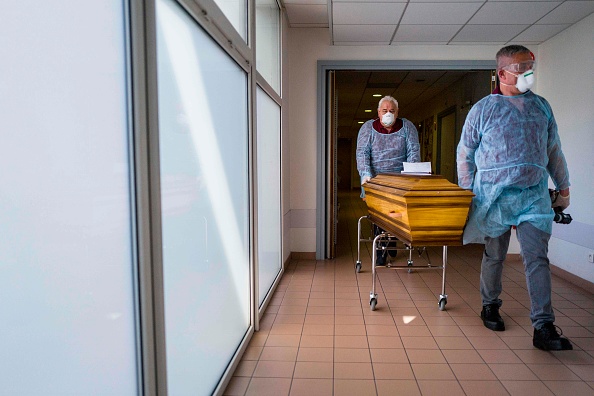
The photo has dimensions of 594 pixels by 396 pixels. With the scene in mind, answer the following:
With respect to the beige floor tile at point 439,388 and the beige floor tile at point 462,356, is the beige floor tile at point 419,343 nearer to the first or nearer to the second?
the beige floor tile at point 462,356

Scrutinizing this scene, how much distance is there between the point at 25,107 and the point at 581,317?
12.9 feet

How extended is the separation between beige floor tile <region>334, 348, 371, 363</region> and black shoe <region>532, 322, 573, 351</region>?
1.11 meters

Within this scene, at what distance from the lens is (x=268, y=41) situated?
4.12 metres

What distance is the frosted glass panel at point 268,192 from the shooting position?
3678 mm

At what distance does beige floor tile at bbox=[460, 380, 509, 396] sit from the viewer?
91.7 inches

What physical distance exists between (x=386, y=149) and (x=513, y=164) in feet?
7.50

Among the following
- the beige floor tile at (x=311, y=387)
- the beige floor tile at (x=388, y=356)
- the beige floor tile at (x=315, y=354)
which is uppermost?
the beige floor tile at (x=315, y=354)

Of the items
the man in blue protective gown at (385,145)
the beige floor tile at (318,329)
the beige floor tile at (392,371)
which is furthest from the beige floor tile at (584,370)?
the man in blue protective gown at (385,145)

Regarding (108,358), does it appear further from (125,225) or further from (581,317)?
(581,317)

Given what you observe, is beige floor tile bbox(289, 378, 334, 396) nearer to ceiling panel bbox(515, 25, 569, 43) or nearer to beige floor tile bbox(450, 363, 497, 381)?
beige floor tile bbox(450, 363, 497, 381)

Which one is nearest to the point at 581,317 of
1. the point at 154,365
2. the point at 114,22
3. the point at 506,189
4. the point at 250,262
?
the point at 506,189

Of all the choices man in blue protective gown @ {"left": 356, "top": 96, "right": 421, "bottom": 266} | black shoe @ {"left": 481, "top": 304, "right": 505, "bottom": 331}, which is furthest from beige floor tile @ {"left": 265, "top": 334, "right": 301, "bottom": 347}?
man in blue protective gown @ {"left": 356, "top": 96, "right": 421, "bottom": 266}

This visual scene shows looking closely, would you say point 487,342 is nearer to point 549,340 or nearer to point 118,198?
point 549,340

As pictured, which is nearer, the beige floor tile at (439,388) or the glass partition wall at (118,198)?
the glass partition wall at (118,198)
